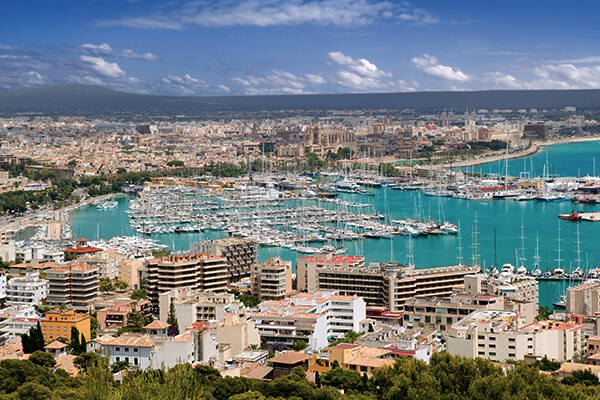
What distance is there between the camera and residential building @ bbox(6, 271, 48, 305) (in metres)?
11.3

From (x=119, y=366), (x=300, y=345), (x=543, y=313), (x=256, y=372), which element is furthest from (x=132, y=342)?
(x=543, y=313)

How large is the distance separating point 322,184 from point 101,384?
22.5 metres

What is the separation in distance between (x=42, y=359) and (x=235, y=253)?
A: 449cm

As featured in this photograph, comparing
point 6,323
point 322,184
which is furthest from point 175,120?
point 6,323

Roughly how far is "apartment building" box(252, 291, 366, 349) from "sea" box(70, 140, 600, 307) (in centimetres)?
346

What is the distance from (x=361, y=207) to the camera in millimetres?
22844

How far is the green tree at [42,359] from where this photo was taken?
319 inches

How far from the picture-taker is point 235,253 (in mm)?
12398

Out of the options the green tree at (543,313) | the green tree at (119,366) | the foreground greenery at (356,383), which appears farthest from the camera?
the green tree at (543,313)

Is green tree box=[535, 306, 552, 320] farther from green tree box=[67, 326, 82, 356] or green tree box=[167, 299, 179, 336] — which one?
green tree box=[67, 326, 82, 356]

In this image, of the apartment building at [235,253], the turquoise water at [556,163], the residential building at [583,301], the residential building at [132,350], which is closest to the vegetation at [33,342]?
the residential building at [132,350]

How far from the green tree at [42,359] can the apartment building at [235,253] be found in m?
4.11

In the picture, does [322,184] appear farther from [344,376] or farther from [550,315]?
[344,376]

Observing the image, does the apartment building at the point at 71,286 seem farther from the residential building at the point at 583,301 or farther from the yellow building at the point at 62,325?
the residential building at the point at 583,301
